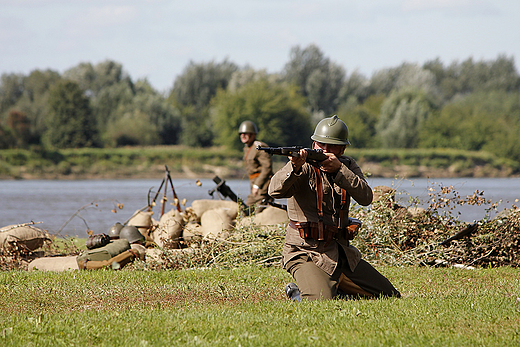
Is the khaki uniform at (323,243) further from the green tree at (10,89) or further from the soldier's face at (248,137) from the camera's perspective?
the green tree at (10,89)

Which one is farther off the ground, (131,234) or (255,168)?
(255,168)

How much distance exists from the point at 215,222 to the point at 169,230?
88 centimetres

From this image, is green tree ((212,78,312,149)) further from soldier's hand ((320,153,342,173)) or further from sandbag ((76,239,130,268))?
soldier's hand ((320,153,342,173))

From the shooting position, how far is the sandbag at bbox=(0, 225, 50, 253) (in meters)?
9.81

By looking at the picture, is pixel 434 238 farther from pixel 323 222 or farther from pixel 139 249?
pixel 139 249

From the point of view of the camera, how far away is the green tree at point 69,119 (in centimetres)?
7075

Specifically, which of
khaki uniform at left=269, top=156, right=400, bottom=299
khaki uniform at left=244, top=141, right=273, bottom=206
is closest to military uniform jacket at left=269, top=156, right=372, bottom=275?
khaki uniform at left=269, top=156, right=400, bottom=299

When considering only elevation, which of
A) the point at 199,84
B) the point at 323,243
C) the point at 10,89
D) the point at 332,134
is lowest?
the point at 323,243

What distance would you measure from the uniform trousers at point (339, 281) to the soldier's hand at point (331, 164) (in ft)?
3.03

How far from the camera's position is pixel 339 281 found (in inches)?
237

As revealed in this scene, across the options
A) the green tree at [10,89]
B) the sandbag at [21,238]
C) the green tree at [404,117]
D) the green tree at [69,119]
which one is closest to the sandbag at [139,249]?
the sandbag at [21,238]

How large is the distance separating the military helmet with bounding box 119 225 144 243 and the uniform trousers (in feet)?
16.4

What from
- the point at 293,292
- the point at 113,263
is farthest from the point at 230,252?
the point at 293,292

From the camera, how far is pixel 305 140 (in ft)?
250
